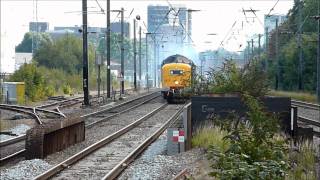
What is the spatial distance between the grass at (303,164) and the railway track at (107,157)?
372 cm

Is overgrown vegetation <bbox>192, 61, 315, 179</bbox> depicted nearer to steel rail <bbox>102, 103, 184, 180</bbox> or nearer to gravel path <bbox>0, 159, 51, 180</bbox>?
steel rail <bbox>102, 103, 184, 180</bbox>

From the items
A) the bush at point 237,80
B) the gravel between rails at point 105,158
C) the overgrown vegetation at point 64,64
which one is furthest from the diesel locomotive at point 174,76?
the overgrown vegetation at point 64,64

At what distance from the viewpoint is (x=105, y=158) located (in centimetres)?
1592

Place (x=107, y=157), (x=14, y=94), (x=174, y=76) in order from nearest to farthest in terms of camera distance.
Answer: (x=107, y=157) < (x=174, y=76) < (x=14, y=94)

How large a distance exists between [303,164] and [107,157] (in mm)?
5655

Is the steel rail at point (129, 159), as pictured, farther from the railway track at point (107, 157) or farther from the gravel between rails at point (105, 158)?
the gravel between rails at point (105, 158)

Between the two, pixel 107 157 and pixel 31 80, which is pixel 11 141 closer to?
pixel 107 157

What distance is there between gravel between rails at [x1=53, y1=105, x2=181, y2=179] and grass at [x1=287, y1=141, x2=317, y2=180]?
4.07 metres

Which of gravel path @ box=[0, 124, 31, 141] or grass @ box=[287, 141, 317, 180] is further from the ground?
grass @ box=[287, 141, 317, 180]

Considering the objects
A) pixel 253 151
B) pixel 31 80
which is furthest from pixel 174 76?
pixel 253 151

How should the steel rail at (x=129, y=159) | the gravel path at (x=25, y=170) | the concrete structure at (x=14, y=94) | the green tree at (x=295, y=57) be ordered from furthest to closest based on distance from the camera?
1. the green tree at (x=295, y=57)
2. the concrete structure at (x=14, y=94)
3. the gravel path at (x=25, y=170)
4. the steel rail at (x=129, y=159)

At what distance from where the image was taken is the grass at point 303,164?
404 inches

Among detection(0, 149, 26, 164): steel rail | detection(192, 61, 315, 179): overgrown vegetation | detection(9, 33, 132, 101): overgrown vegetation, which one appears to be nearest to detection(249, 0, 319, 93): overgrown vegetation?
detection(9, 33, 132, 101): overgrown vegetation

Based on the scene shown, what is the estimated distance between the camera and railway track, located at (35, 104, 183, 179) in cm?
1324
